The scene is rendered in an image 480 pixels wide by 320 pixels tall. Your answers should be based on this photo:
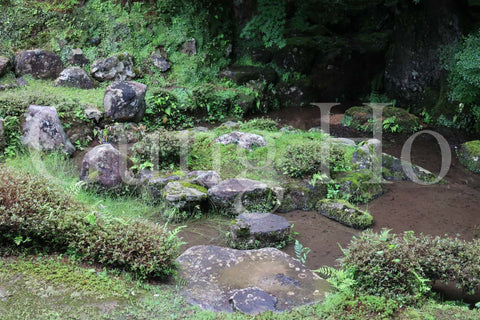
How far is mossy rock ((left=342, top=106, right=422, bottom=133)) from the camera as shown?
12.6 m

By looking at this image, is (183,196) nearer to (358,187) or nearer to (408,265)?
(358,187)

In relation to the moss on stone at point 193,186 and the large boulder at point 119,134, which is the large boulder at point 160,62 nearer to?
the large boulder at point 119,134

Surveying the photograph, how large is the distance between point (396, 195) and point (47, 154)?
7.21m

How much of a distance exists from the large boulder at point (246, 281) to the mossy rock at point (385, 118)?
814 centimetres

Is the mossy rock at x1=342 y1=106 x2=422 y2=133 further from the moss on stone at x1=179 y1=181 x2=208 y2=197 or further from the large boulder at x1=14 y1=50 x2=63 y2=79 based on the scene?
the large boulder at x1=14 y1=50 x2=63 y2=79

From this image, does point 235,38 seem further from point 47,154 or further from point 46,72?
point 47,154

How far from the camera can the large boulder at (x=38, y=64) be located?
516 inches

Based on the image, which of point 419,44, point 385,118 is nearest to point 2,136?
point 385,118

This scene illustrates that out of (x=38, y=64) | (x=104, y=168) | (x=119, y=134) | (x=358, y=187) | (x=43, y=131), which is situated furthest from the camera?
(x=38, y=64)

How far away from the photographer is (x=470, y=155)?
408 inches

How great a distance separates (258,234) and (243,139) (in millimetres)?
3348

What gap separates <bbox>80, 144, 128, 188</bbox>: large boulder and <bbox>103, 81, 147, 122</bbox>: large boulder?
3.02 m

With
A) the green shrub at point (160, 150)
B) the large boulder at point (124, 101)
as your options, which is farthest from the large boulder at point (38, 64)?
the green shrub at point (160, 150)

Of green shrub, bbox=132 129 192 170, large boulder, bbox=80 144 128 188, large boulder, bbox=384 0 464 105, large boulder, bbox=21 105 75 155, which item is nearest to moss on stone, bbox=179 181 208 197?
green shrub, bbox=132 129 192 170
